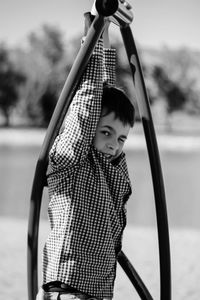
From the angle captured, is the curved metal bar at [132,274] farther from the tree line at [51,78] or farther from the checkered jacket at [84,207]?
the tree line at [51,78]

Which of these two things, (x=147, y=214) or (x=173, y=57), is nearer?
(x=147, y=214)

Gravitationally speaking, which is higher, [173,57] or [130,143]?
[173,57]

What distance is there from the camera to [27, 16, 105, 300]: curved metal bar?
1887 mm

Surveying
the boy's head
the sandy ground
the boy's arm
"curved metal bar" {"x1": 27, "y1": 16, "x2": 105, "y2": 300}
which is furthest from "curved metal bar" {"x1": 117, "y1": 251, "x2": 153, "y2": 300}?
the sandy ground

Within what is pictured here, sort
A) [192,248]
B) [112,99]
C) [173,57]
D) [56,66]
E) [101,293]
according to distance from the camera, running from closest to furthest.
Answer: [101,293], [112,99], [192,248], [56,66], [173,57]

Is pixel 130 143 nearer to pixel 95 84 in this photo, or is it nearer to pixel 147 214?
pixel 147 214

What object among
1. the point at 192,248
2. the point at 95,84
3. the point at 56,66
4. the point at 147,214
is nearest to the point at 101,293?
the point at 95,84

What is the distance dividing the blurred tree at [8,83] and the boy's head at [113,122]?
140 feet

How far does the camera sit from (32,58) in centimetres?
5316

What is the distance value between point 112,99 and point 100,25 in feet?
0.82

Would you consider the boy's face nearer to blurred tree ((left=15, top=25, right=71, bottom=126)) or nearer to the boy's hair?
the boy's hair

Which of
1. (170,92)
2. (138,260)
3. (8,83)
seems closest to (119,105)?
(138,260)

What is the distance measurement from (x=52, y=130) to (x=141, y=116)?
1.09ft

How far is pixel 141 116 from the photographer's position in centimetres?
209
